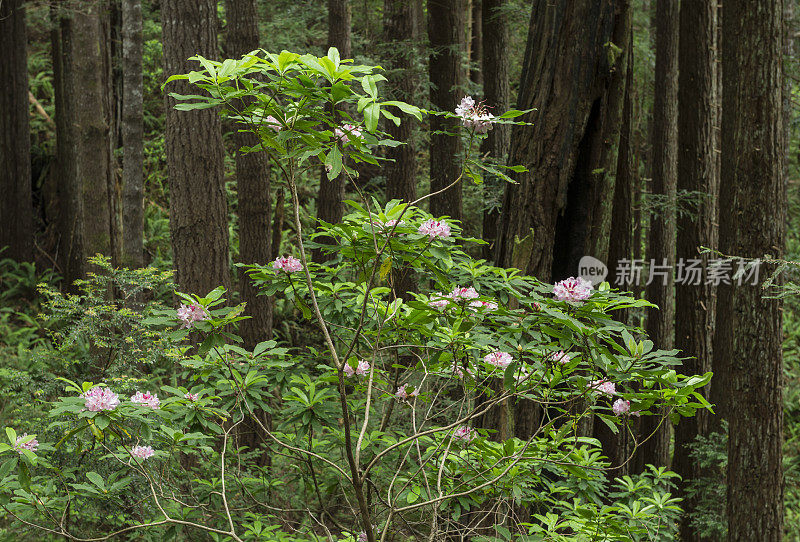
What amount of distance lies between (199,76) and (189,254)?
3577mm

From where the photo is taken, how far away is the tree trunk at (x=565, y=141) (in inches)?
161

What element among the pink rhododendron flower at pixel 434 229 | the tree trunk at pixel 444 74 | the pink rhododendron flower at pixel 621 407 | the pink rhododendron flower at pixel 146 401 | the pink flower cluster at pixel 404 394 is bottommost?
the pink rhododendron flower at pixel 621 407

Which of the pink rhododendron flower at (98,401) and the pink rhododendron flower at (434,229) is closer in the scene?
the pink rhododendron flower at (98,401)

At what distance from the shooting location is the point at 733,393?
20.2 ft

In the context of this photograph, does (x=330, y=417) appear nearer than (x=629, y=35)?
Yes

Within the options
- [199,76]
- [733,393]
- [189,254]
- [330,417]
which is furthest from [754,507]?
[199,76]

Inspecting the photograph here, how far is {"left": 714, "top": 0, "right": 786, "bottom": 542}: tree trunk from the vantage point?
5.91 m

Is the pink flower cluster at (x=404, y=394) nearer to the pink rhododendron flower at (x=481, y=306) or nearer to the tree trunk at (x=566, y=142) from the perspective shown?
the pink rhododendron flower at (x=481, y=306)

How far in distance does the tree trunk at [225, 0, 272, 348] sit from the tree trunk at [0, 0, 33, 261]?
5.58m

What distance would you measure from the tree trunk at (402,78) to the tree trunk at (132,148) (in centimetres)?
333

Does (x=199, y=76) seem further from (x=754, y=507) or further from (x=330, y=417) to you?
(x=754, y=507)

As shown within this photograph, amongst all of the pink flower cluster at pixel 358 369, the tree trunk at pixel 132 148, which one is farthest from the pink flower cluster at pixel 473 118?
the tree trunk at pixel 132 148

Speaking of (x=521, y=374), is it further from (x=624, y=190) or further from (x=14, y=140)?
(x=14, y=140)

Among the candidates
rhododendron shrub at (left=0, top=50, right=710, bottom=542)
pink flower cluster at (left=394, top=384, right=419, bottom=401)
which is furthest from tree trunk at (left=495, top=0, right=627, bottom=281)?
pink flower cluster at (left=394, top=384, right=419, bottom=401)
